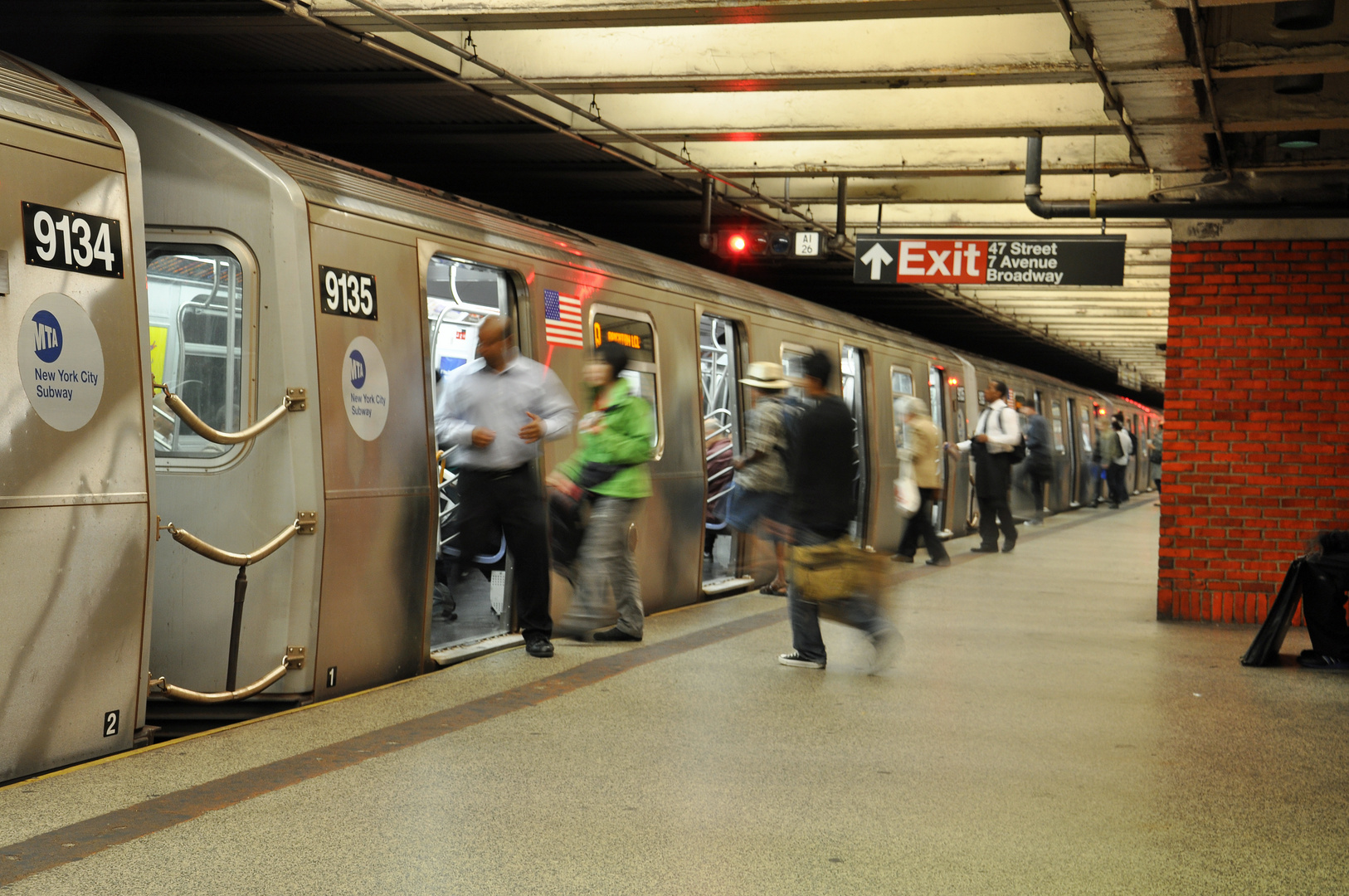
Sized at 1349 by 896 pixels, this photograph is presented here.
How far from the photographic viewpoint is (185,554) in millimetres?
5535

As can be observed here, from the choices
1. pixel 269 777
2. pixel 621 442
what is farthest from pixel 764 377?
pixel 269 777

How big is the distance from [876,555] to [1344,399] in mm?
4040

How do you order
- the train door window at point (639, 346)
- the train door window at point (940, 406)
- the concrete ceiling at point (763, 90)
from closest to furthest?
the concrete ceiling at point (763, 90) → the train door window at point (639, 346) → the train door window at point (940, 406)

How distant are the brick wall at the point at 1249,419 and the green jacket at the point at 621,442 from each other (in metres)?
4.12

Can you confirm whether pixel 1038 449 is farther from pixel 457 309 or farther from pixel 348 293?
pixel 348 293

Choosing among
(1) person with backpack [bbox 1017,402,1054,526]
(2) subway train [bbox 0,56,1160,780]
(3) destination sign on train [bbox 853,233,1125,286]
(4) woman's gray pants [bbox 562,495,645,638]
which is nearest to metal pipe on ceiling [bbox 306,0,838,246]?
(2) subway train [bbox 0,56,1160,780]

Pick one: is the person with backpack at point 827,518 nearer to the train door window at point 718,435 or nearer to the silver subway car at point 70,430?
the train door window at point 718,435

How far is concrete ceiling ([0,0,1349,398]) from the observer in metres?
6.45

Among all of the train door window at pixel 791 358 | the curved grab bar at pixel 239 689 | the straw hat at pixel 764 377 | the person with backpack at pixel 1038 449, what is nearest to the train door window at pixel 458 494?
the curved grab bar at pixel 239 689

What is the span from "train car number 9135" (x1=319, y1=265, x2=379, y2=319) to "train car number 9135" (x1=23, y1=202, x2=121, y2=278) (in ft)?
3.48

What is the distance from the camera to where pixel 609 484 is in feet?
24.2

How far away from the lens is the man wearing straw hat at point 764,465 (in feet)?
23.9

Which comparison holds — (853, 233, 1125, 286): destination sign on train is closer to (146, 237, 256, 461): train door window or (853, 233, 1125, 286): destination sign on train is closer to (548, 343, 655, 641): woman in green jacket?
(548, 343, 655, 641): woman in green jacket

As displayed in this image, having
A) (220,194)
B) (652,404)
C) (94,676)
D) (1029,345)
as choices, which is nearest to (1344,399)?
(652,404)
